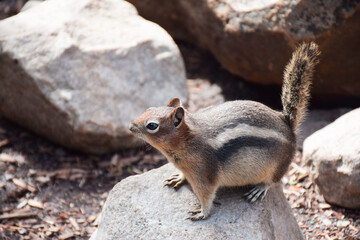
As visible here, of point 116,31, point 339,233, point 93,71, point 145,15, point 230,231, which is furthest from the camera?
point 145,15

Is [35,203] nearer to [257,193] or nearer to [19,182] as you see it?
[19,182]

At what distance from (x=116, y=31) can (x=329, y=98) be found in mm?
3144

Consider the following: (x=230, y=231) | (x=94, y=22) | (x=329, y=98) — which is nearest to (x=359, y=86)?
(x=329, y=98)

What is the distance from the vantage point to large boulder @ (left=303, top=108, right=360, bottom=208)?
454 cm

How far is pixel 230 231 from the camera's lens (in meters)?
3.60

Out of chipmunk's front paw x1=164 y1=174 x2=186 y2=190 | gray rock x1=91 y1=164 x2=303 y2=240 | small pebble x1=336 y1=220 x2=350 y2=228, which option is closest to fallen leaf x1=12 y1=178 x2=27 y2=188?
gray rock x1=91 y1=164 x2=303 y2=240

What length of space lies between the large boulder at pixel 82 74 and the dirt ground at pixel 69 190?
207mm

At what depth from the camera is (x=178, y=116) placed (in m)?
3.71

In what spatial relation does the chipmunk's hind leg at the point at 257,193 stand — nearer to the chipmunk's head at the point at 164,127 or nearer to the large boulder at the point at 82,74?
the chipmunk's head at the point at 164,127

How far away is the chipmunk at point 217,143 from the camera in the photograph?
3.74 meters

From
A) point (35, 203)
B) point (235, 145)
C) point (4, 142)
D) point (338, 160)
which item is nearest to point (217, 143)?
point (235, 145)

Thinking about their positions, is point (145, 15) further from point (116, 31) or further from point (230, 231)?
point (230, 231)

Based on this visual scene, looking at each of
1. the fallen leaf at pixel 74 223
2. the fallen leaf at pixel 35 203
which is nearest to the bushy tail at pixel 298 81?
the fallen leaf at pixel 74 223

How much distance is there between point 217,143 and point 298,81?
99cm
